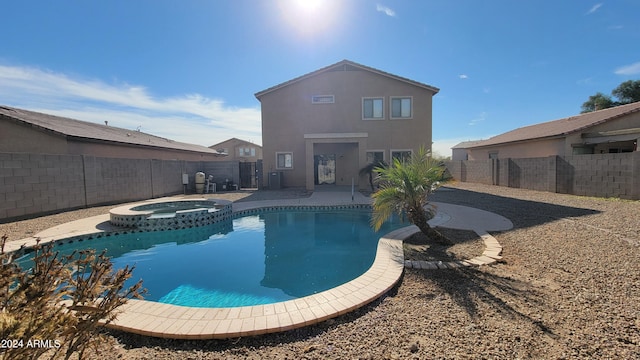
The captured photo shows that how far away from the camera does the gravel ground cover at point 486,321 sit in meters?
2.69

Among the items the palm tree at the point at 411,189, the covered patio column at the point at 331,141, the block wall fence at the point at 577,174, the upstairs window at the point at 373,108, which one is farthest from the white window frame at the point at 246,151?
the palm tree at the point at 411,189

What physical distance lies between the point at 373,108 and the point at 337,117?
263 cm

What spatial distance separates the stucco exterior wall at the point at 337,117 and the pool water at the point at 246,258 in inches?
349

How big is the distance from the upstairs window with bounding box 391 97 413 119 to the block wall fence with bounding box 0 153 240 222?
15.7 meters

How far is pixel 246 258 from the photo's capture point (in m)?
6.89

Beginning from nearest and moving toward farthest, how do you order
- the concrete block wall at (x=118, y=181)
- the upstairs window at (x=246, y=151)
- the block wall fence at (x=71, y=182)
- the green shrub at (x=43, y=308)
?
the green shrub at (x=43, y=308) < the block wall fence at (x=71, y=182) < the concrete block wall at (x=118, y=181) < the upstairs window at (x=246, y=151)

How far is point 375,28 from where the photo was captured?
39.4ft

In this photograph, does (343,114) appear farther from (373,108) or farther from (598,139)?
(598,139)

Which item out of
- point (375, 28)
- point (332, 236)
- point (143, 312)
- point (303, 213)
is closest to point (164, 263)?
point (143, 312)

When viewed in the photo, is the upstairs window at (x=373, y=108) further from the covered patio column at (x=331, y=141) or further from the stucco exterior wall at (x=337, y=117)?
the covered patio column at (x=331, y=141)

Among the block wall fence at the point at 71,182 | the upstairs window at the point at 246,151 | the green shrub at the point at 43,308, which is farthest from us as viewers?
the upstairs window at the point at 246,151

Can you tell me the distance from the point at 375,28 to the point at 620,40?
54.0ft

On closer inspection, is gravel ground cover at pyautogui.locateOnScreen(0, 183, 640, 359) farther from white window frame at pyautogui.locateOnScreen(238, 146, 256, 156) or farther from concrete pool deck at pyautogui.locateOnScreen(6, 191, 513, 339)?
white window frame at pyautogui.locateOnScreen(238, 146, 256, 156)

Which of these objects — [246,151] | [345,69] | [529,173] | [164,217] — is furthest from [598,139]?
[246,151]
